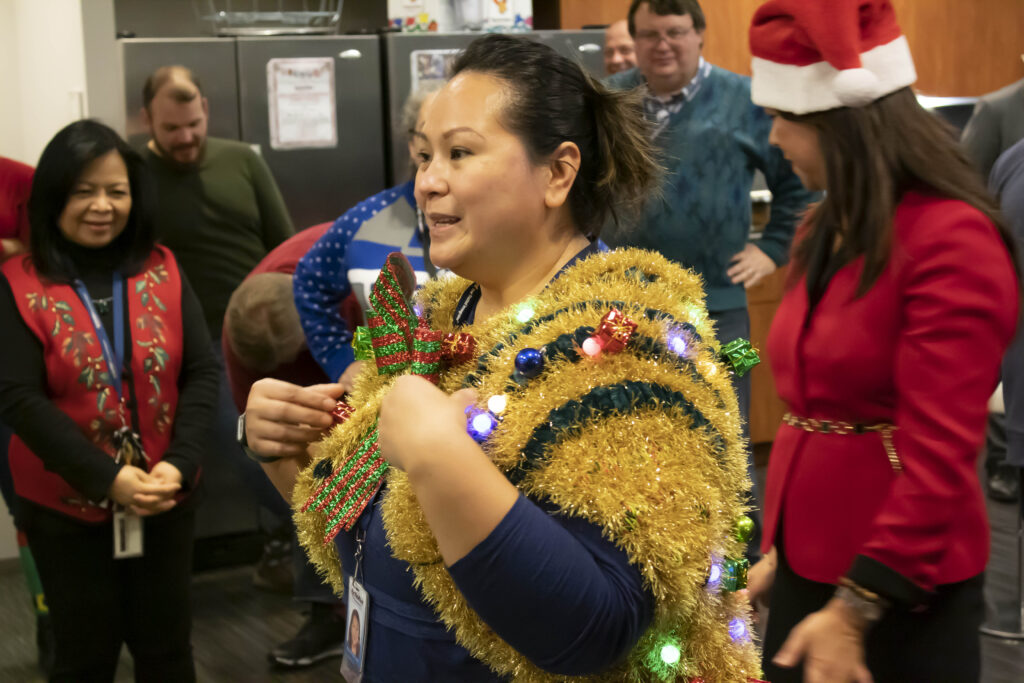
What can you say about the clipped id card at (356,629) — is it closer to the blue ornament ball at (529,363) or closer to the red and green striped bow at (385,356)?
the red and green striped bow at (385,356)

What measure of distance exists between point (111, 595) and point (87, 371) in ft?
1.69

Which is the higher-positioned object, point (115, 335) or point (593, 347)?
point (593, 347)

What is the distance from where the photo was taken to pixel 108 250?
2.61 metres

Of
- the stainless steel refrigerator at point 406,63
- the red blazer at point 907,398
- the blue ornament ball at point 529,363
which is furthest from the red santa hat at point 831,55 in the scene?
the stainless steel refrigerator at point 406,63

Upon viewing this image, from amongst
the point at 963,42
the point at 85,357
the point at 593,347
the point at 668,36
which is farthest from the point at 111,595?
the point at 963,42

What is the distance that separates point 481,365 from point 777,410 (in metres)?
4.72

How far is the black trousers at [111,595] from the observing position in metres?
2.38

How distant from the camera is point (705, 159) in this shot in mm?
3113

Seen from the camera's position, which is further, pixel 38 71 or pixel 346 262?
pixel 38 71

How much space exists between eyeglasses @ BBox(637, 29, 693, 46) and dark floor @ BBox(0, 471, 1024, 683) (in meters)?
2.02

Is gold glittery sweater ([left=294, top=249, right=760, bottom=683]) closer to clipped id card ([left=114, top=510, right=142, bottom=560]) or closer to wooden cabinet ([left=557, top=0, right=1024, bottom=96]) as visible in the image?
clipped id card ([left=114, top=510, right=142, bottom=560])

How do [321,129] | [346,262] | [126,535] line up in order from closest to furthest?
1. [126,535]
2. [346,262]
3. [321,129]


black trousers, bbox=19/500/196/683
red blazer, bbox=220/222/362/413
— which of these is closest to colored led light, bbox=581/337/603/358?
black trousers, bbox=19/500/196/683

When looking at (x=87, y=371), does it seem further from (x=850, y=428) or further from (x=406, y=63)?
(x=406, y=63)
